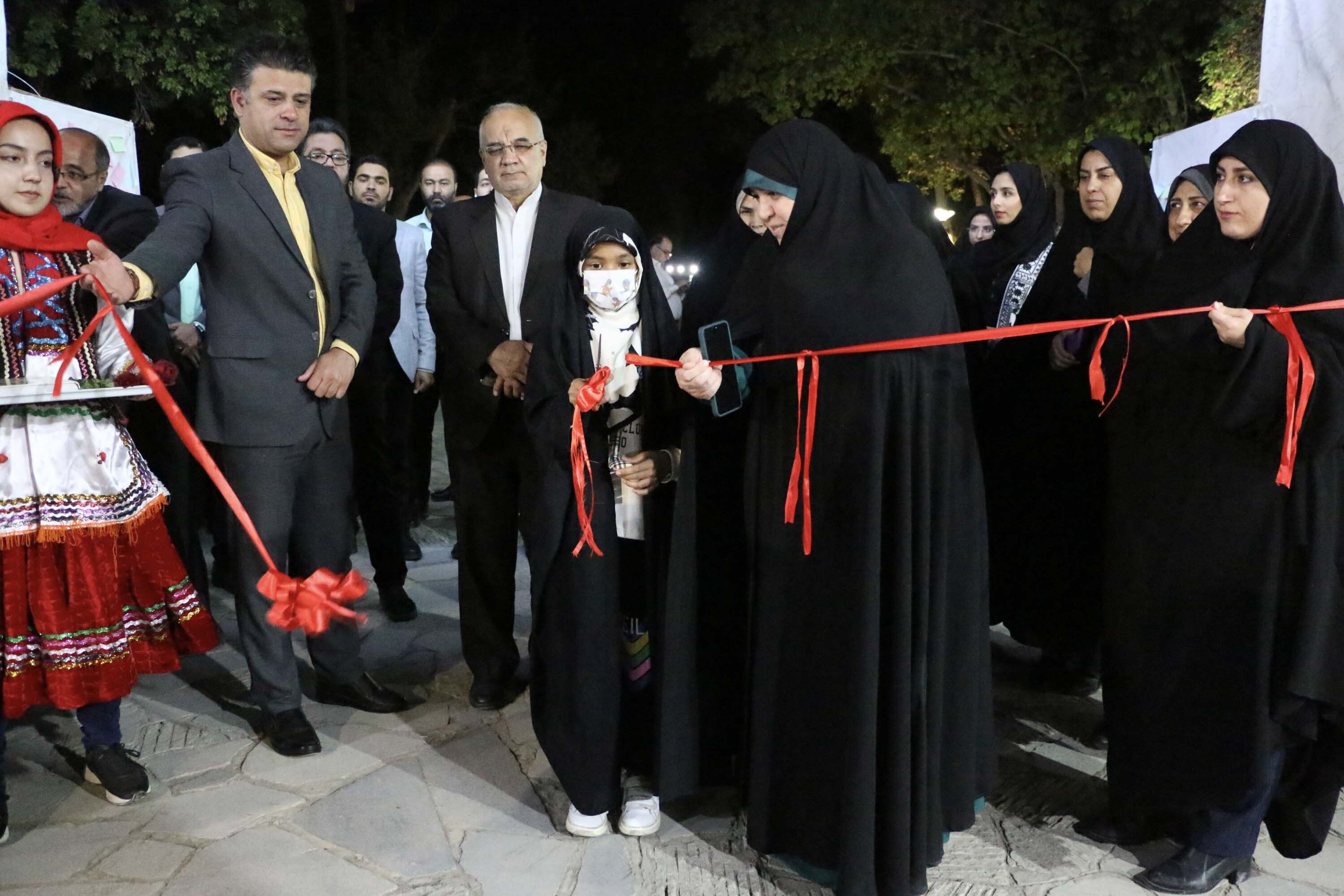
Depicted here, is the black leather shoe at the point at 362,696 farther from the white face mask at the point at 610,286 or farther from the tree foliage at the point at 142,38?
the tree foliage at the point at 142,38

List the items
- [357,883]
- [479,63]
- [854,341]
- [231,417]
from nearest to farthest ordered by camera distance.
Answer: [854,341], [357,883], [231,417], [479,63]

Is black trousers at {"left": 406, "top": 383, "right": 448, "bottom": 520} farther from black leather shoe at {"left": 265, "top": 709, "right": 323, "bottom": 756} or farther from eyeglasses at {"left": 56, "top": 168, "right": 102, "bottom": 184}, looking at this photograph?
black leather shoe at {"left": 265, "top": 709, "right": 323, "bottom": 756}

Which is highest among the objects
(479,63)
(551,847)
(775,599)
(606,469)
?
(479,63)

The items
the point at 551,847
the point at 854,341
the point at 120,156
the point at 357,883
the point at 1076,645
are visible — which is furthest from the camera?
the point at 120,156

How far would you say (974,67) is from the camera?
1511cm

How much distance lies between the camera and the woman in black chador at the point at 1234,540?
112 inches

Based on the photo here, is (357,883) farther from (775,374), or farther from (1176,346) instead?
(1176,346)

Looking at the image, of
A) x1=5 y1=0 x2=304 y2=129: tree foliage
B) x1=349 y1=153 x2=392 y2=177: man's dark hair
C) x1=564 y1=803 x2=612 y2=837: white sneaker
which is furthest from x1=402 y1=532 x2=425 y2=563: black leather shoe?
x1=5 y1=0 x2=304 y2=129: tree foliage

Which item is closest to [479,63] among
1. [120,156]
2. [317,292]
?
[120,156]

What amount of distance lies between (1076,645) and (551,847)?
91.3 inches

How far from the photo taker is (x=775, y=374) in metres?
3.06

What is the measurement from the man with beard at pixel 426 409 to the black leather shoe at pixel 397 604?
0.92 m

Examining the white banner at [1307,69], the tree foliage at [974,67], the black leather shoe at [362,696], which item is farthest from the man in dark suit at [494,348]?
the tree foliage at [974,67]

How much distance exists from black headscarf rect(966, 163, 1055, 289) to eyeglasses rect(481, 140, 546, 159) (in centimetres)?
216
